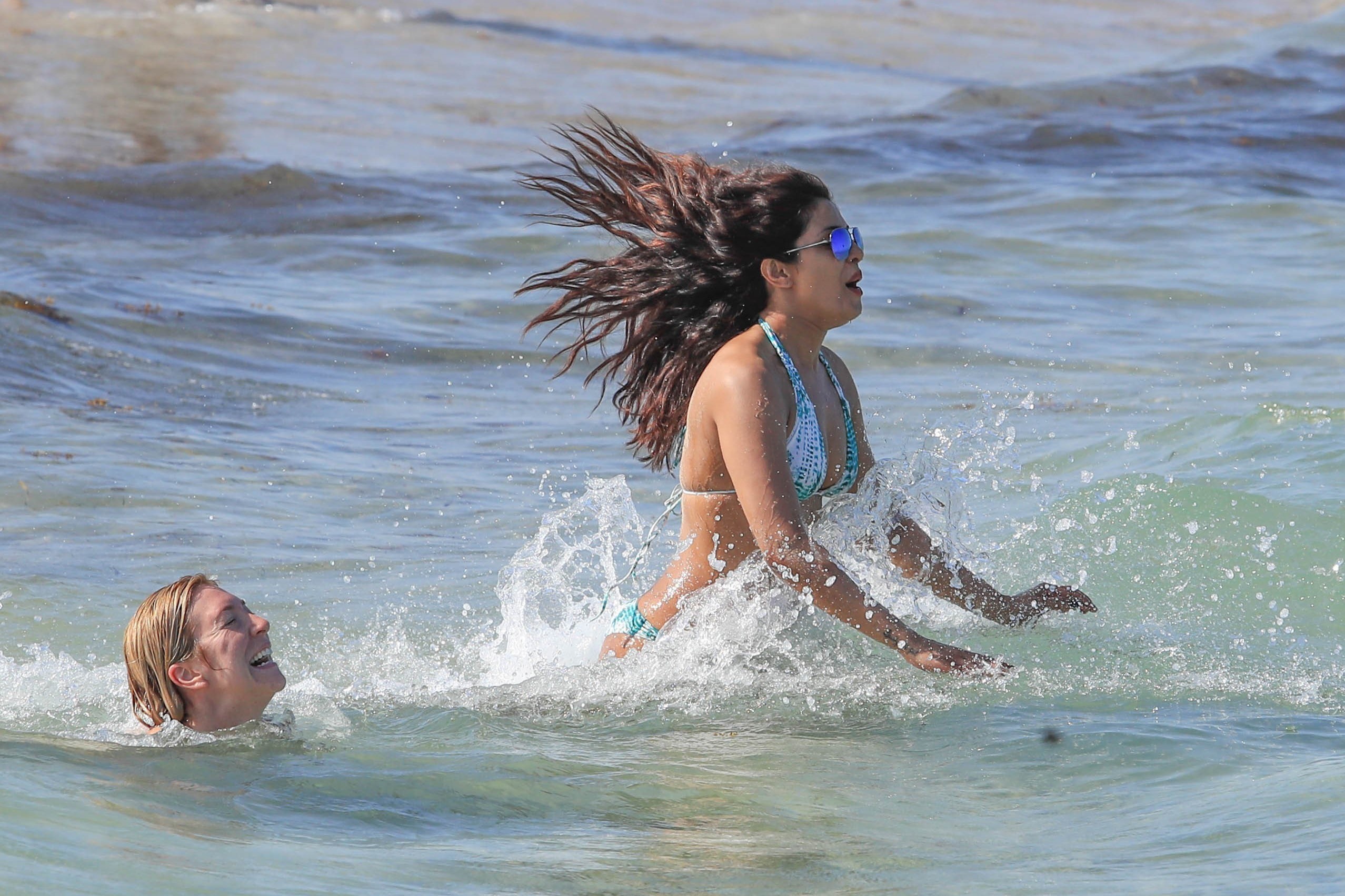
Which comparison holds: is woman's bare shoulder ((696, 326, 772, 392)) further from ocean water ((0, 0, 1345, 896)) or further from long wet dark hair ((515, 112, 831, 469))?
ocean water ((0, 0, 1345, 896))

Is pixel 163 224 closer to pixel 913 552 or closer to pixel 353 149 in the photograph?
pixel 353 149

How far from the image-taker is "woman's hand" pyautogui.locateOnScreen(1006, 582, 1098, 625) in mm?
5066

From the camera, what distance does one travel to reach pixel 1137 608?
5.95 meters

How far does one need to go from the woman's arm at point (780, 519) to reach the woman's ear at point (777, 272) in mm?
326

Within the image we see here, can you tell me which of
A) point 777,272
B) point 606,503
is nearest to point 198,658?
point 606,503

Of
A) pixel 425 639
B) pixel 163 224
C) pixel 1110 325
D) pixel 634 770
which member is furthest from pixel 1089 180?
pixel 634 770

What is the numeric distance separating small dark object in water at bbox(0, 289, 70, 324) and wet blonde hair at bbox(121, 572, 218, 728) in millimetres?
6112

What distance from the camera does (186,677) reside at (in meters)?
4.46

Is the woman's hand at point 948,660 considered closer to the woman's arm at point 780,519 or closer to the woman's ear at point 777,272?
the woman's arm at point 780,519

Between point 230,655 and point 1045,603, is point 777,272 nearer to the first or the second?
point 1045,603

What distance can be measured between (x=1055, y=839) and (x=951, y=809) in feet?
0.99

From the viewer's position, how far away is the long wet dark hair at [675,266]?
15.6 ft

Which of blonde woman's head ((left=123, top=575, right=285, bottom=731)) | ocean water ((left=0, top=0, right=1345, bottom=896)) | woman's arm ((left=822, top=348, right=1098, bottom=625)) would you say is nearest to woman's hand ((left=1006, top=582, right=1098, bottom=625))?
woman's arm ((left=822, top=348, right=1098, bottom=625))

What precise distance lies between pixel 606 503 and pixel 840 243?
4.81 feet
